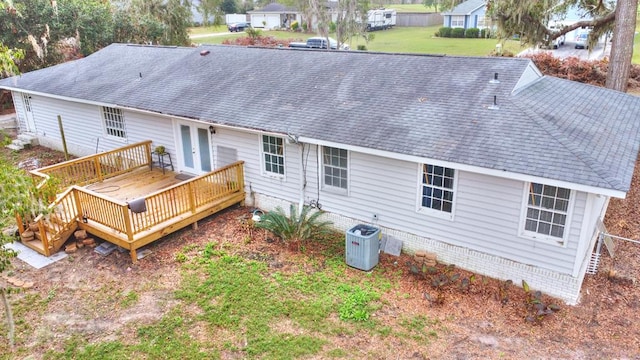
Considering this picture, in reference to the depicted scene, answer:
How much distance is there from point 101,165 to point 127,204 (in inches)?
202

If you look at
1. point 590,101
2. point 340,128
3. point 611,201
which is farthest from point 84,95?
point 611,201

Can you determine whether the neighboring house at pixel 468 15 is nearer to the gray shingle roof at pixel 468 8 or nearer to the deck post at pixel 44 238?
the gray shingle roof at pixel 468 8

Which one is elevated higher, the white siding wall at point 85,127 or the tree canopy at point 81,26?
the tree canopy at point 81,26

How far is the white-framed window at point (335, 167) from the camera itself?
423 inches

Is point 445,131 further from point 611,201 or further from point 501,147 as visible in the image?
point 611,201

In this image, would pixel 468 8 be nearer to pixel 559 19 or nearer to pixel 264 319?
pixel 559 19

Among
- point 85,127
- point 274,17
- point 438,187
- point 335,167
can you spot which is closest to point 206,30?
point 274,17

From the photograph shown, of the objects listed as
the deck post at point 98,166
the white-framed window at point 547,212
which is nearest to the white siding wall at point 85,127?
the deck post at point 98,166

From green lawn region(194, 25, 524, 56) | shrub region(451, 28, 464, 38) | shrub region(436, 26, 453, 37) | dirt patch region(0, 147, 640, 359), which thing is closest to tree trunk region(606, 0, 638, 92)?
dirt patch region(0, 147, 640, 359)

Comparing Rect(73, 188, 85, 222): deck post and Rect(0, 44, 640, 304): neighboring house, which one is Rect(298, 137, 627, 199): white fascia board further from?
Rect(73, 188, 85, 222): deck post

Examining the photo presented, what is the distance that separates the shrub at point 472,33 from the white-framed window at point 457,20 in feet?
15.7

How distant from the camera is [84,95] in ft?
50.5

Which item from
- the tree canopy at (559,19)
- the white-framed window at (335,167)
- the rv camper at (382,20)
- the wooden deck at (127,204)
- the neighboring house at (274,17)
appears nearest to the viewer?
the wooden deck at (127,204)

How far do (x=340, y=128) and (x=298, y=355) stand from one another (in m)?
5.05
